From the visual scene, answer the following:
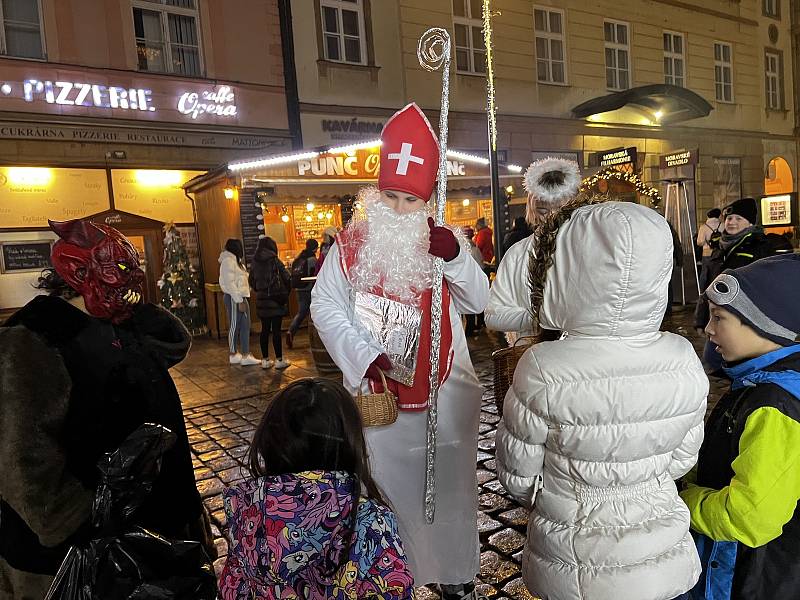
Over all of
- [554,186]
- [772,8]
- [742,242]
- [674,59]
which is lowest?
[742,242]

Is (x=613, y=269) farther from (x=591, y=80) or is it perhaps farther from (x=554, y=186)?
(x=591, y=80)

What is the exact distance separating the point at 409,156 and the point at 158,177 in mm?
10705

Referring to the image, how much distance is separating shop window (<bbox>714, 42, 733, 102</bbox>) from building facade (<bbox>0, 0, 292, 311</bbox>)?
15622 millimetres

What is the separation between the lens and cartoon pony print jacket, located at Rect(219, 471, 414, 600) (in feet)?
4.40

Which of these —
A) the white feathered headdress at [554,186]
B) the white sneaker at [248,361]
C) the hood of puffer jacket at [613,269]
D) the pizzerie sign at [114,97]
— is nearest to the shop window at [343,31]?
the pizzerie sign at [114,97]

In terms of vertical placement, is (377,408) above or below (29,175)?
below

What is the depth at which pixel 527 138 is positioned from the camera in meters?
15.6

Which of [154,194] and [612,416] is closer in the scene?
[612,416]

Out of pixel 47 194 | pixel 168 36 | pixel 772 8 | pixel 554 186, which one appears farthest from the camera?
pixel 772 8

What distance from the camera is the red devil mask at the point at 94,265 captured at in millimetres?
1867

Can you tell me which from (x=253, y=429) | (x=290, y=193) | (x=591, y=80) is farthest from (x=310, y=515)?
(x=591, y=80)

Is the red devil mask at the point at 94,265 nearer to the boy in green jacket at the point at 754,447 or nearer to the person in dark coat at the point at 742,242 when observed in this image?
the boy in green jacket at the point at 754,447

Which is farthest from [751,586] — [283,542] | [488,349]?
[488,349]

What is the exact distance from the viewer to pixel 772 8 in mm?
21250
